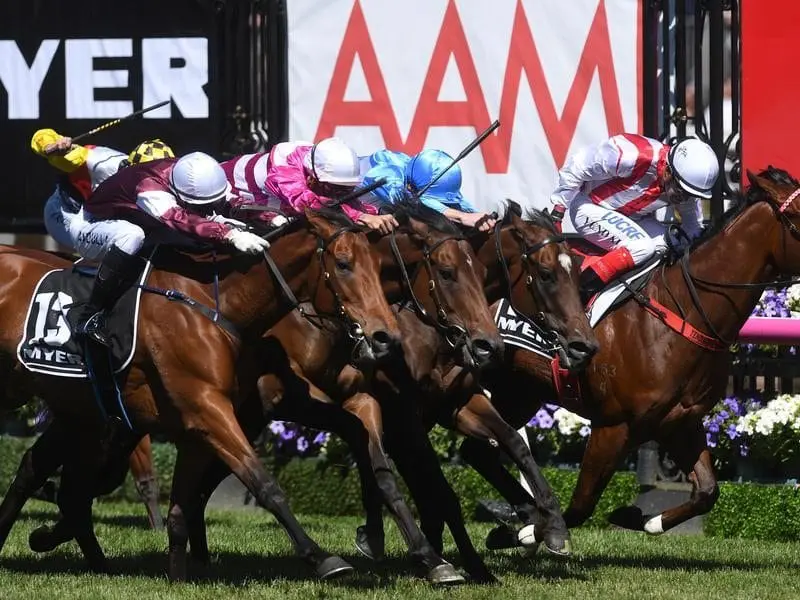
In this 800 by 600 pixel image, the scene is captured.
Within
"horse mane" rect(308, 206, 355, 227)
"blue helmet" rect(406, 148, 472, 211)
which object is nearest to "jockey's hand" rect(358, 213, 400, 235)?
"horse mane" rect(308, 206, 355, 227)

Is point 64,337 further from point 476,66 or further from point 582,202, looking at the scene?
point 476,66

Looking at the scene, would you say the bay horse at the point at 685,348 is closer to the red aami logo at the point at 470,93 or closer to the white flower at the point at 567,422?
the white flower at the point at 567,422

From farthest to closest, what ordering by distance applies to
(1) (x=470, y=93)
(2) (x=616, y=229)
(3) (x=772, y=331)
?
1. (1) (x=470, y=93)
2. (3) (x=772, y=331)
3. (2) (x=616, y=229)

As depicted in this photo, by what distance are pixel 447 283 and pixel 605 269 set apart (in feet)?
3.67

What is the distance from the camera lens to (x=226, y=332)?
736 cm

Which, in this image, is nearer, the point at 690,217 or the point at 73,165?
the point at 690,217

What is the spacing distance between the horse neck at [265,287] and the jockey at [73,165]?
5.38 ft

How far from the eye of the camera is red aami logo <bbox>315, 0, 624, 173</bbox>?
11305mm

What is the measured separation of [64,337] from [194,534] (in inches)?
48.2

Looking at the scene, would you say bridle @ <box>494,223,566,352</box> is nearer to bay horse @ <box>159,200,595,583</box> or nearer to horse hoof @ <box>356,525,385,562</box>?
bay horse @ <box>159,200,595,583</box>

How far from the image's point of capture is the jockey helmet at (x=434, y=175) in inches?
331

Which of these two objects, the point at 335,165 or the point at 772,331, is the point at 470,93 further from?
the point at 335,165

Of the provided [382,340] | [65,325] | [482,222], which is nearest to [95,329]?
[65,325]

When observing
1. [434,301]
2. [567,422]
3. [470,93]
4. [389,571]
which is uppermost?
[470,93]
